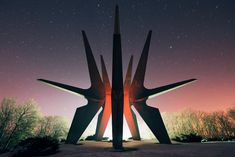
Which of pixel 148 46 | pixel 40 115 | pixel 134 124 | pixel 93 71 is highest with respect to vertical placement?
pixel 148 46

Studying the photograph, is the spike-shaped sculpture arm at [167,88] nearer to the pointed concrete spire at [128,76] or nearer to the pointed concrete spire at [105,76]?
the pointed concrete spire at [128,76]

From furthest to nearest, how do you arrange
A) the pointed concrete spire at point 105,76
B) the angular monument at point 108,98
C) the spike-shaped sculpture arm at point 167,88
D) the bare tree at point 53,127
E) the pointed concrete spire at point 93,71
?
the bare tree at point 53,127 → the pointed concrete spire at point 105,76 → the pointed concrete spire at point 93,71 → the spike-shaped sculpture arm at point 167,88 → the angular monument at point 108,98

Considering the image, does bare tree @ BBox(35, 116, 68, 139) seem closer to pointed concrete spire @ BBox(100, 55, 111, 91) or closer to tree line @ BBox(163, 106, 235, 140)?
pointed concrete spire @ BBox(100, 55, 111, 91)

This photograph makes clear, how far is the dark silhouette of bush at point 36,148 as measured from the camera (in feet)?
29.5

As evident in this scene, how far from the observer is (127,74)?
74.2 ft

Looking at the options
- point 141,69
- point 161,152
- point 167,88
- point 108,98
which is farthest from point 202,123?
point 161,152

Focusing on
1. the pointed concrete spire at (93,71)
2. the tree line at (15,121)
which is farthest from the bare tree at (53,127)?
the pointed concrete spire at (93,71)

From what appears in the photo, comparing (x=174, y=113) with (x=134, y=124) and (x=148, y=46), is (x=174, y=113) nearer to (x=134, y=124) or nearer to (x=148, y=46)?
(x=134, y=124)

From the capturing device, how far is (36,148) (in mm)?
9289

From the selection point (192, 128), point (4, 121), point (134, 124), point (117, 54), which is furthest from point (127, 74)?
point (192, 128)

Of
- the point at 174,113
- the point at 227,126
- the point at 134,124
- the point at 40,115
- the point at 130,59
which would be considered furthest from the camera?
the point at 174,113

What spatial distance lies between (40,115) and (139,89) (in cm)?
1808

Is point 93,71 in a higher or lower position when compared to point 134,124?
higher

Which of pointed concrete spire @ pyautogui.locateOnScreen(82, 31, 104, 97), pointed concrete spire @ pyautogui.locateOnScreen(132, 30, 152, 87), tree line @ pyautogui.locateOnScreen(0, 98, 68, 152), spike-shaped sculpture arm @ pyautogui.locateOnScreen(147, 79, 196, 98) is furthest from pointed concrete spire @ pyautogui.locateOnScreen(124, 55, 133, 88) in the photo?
tree line @ pyautogui.locateOnScreen(0, 98, 68, 152)
